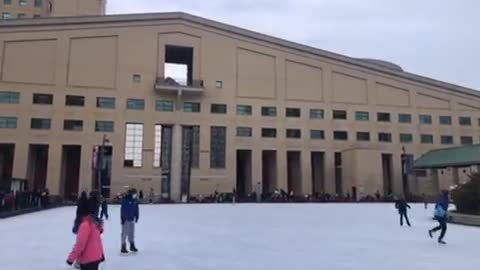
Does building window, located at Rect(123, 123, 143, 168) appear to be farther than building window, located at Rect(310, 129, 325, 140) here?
No

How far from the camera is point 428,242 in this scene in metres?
13.0

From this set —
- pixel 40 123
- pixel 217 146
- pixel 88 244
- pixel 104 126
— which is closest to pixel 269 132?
pixel 217 146

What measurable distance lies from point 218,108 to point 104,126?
13.3 metres

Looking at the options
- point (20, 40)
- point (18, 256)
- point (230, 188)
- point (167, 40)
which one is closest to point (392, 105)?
point (230, 188)

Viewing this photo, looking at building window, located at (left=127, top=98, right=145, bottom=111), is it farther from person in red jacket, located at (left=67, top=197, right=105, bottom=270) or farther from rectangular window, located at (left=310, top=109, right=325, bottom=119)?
person in red jacket, located at (left=67, top=197, right=105, bottom=270)

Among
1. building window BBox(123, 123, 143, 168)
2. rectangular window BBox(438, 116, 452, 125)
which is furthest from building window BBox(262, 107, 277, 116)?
rectangular window BBox(438, 116, 452, 125)

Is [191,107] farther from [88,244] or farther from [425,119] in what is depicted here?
[88,244]

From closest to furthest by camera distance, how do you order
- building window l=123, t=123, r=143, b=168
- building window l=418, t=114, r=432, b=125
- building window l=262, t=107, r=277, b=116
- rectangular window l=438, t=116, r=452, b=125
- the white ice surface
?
1. the white ice surface
2. building window l=123, t=123, r=143, b=168
3. building window l=262, t=107, r=277, b=116
4. building window l=418, t=114, r=432, b=125
5. rectangular window l=438, t=116, r=452, b=125

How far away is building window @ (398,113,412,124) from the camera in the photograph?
5853 centimetres

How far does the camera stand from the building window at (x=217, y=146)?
51594 mm

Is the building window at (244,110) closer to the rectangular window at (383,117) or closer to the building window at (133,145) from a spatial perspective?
the building window at (133,145)

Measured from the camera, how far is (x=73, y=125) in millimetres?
48781

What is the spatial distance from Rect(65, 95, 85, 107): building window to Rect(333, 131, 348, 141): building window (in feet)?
101

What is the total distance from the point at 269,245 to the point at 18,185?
2339 cm
